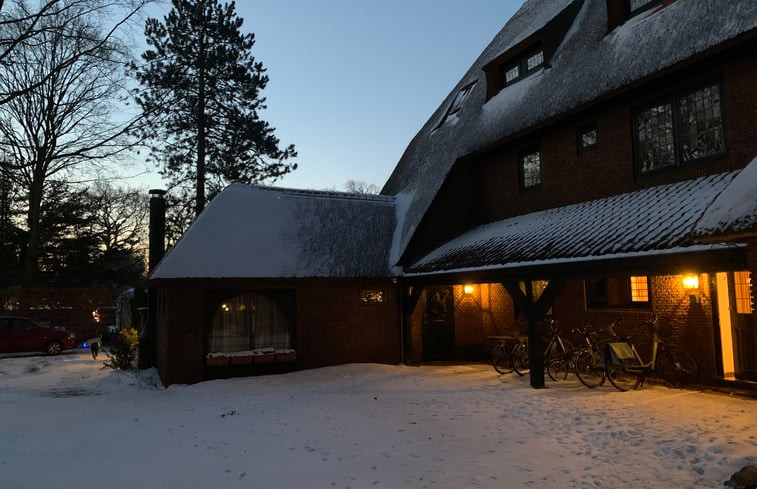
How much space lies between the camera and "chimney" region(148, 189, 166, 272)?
16.8 meters

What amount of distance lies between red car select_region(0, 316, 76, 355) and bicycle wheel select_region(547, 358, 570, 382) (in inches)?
726

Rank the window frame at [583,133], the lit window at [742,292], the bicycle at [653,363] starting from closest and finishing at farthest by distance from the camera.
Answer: the lit window at [742,292]
the bicycle at [653,363]
the window frame at [583,133]

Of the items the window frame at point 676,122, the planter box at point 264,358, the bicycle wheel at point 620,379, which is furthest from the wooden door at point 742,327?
the planter box at point 264,358

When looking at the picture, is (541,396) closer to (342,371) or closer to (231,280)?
(342,371)

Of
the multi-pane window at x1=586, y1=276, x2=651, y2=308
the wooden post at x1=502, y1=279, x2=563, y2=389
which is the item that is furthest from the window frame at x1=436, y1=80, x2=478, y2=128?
the wooden post at x1=502, y1=279, x2=563, y2=389

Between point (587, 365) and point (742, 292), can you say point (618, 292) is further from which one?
point (742, 292)

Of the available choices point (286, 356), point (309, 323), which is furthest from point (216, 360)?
point (309, 323)

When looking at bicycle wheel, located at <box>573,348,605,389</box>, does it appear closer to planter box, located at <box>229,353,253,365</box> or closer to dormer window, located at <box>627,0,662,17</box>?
dormer window, located at <box>627,0,662,17</box>

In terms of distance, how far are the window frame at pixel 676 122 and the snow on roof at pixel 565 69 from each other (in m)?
0.77

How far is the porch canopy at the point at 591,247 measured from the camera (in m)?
7.22

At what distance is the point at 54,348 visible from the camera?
19781 mm

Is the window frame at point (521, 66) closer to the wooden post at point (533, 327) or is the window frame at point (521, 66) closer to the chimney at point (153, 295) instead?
the wooden post at point (533, 327)

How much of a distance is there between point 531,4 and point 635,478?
16333mm

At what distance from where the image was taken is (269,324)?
13.1 m
